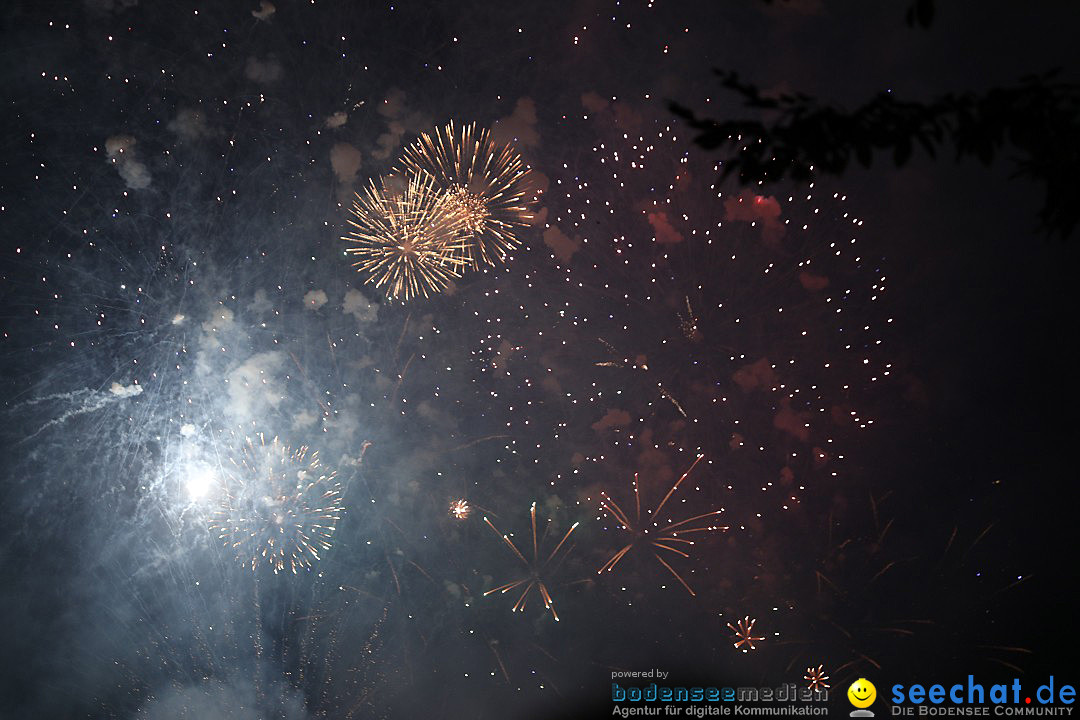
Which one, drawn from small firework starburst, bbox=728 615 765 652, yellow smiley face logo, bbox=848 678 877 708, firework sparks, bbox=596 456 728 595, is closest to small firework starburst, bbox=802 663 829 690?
yellow smiley face logo, bbox=848 678 877 708

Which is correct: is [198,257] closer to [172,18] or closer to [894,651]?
[172,18]

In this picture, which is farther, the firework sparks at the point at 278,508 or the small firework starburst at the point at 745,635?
the firework sparks at the point at 278,508

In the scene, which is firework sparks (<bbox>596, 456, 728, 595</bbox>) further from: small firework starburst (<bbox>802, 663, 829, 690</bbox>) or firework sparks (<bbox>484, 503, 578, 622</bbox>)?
small firework starburst (<bbox>802, 663, 829, 690</bbox>)

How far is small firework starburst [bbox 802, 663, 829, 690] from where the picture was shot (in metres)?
4.98

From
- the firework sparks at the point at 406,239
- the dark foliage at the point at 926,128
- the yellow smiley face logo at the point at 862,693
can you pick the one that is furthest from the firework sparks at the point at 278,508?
the dark foliage at the point at 926,128

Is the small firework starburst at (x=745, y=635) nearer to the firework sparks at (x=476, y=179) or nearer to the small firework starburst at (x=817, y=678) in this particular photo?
the small firework starburst at (x=817, y=678)

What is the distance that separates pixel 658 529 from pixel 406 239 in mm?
2664

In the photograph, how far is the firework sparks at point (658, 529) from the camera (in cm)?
506

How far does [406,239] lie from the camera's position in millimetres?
5074

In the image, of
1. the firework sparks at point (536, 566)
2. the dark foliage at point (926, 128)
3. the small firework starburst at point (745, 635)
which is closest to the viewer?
the dark foliage at point (926, 128)

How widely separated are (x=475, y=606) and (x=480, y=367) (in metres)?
1.74

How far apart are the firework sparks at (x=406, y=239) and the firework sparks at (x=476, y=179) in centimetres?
7

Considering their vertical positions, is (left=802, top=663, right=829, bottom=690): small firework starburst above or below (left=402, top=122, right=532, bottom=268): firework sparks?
below

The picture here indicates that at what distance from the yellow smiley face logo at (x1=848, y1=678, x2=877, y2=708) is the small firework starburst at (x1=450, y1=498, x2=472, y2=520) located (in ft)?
9.39
